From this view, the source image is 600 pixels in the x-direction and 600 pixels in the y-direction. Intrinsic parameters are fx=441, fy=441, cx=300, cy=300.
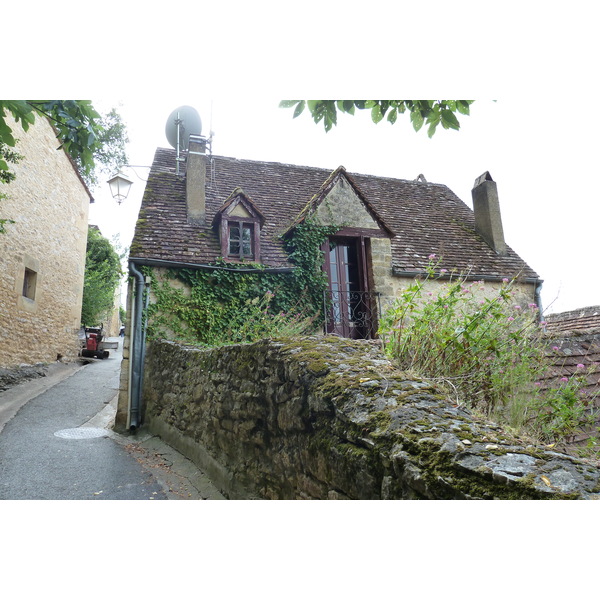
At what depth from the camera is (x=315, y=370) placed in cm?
237

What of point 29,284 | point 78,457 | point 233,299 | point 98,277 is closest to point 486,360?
point 78,457

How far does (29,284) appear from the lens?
9938 mm

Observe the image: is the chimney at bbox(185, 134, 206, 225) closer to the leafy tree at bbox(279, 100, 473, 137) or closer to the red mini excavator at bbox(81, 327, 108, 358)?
the leafy tree at bbox(279, 100, 473, 137)

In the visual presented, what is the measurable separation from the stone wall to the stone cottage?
10.7ft

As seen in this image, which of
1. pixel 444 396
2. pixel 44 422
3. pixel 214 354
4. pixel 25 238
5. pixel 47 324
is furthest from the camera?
pixel 47 324

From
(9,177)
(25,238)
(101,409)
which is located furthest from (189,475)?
(25,238)

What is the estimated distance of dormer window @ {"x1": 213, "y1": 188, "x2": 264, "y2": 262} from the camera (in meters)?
7.61

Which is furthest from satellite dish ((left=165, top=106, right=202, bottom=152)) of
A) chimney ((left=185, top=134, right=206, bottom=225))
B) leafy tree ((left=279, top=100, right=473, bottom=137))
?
leafy tree ((left=279, top=100, right=473, bottom=137))

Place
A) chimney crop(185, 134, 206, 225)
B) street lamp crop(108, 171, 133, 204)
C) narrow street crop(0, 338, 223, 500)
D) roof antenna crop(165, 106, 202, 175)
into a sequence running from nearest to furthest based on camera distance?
narrow street crop(0, 338, 223, 500)
street lamp crop(108, 171, 133, 204)
chimney crop(185, 134, 206, 225)
roof antenna crop(165, 106, 202, 175)

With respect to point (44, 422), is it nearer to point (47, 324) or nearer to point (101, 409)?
point (101, 409)

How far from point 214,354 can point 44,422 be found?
387cm

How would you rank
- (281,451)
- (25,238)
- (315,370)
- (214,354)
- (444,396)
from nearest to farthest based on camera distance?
(444,396)
(315,370)
(281,451)
(214,354)
(25,238)

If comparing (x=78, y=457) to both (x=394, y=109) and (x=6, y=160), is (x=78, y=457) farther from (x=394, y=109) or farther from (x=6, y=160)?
(x=6, y=160)

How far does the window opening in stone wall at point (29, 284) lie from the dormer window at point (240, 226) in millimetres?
5002
